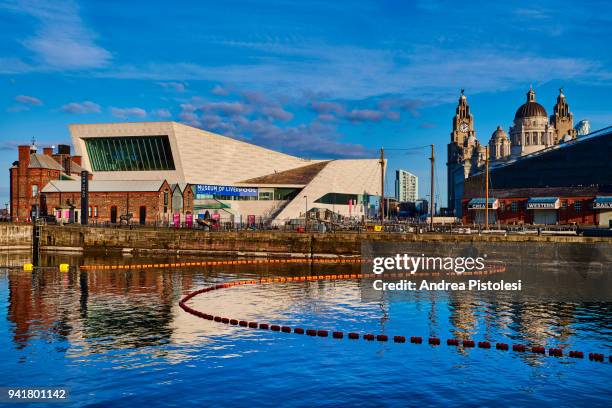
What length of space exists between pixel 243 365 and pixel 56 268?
4364cm

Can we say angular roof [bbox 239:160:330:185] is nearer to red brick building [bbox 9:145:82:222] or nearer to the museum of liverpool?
the museum of liverpool

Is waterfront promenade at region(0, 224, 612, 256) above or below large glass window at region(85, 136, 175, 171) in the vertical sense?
below

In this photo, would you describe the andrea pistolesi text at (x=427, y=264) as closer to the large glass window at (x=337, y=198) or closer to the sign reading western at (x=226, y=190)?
the large glass window at (x=337, y=198)

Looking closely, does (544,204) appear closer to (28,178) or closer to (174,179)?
(174,179)

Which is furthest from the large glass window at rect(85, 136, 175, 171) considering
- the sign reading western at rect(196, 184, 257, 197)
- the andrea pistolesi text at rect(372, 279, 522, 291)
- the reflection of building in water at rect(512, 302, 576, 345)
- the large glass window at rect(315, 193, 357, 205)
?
the reflection of building in water at rect(512, 302, 576, 345)

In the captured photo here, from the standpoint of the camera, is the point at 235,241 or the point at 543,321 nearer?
the point at 543,321

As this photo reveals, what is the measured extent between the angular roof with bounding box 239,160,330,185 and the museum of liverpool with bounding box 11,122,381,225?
211 mm

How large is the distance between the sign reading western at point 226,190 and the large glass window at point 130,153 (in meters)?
6.46

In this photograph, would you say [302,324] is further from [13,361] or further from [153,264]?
[153,264]

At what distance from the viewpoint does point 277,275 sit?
5778 centimetres

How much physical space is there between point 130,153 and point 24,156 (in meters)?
18.3

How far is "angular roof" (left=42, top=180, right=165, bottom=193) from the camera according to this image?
3920 inches

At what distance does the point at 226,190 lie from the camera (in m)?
115

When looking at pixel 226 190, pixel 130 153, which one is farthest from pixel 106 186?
pixel 226 190
